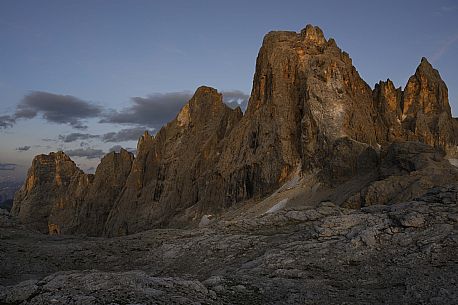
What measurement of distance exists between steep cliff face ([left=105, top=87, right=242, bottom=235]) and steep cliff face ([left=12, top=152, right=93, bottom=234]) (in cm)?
1725

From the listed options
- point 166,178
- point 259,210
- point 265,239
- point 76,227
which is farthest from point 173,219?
point 265,239

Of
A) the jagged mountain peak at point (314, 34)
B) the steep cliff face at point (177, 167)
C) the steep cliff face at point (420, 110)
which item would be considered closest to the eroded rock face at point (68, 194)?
the steep cliff face at point (177, 167)

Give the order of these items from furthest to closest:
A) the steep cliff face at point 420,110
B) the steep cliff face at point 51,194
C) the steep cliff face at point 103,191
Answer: the steep cliff face at point 51,194 < the steep cliff face at point 103,191 < the steep cliff face at point 420,110

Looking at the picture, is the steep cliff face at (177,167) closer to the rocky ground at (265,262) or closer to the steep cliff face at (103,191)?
the steep cliff face at (103,191)

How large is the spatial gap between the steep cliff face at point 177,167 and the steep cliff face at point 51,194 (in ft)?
56.6

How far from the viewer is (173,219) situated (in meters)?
87.6

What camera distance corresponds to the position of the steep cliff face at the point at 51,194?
4658 inches

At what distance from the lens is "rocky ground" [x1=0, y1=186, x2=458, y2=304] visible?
12242 mm

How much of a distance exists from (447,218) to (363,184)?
4384cm

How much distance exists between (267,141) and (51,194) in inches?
3144

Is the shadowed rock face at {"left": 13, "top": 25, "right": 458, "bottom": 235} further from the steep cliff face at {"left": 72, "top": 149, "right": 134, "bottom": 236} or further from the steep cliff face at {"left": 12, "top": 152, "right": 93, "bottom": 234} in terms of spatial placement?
the steep cliff face at {"left": 12, "top": 152, "right": 93, "bottom": 234}

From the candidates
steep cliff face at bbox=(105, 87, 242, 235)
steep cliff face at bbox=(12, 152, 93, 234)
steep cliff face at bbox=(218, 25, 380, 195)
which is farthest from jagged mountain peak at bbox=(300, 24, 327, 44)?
steep cliff face at bbox=(12, 152, 93, 234)

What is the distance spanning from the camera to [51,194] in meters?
130

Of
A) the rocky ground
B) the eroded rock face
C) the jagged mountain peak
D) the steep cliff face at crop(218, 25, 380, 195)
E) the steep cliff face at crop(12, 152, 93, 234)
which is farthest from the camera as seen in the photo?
the steep cliff face at crop(12, 152, 93, 234)
